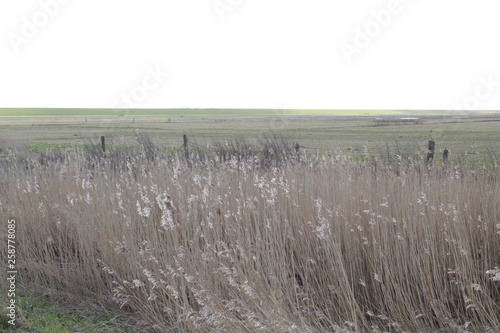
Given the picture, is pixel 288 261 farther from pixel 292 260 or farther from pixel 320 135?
pixel 320 135

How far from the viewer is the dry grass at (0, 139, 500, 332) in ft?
12.1

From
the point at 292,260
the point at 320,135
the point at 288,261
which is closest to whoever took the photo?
the point at 292,260

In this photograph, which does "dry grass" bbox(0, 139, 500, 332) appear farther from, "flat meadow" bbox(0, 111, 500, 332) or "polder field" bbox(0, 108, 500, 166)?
"polder field" bbox(0, 108, 500, 166)

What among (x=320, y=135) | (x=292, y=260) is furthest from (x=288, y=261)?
(x=320, y=135)

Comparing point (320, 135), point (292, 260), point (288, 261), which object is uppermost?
point (292, 260)

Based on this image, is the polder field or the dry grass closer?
the dry grass

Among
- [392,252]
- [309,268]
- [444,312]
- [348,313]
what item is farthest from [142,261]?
[444,312]

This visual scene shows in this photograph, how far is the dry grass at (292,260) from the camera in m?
3.68

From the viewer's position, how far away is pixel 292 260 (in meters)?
3.98

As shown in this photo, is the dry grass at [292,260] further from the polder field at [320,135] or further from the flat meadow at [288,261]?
the polder field at [320,135]

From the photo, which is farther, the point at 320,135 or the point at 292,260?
the point at 320,135

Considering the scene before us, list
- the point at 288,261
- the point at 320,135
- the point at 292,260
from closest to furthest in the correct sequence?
the point at 292,260, the point at 288,261, the point at 320,135

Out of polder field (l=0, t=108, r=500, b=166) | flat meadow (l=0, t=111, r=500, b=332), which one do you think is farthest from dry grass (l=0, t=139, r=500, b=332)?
polder field (l=0, t=108, r=500, b=166)

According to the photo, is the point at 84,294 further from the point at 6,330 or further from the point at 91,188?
the point at 91,188
